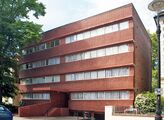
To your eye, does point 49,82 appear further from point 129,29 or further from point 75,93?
point 129,29

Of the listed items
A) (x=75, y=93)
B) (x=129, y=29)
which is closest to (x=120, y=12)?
(x=129, y=29)

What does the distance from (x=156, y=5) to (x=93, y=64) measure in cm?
2596

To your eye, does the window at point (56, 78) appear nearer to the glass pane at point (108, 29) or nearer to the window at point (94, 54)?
the window at point (94, 54)

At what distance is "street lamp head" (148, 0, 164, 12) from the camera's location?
16.5m

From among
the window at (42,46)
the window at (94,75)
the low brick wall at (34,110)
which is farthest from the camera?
the window at (42,46)

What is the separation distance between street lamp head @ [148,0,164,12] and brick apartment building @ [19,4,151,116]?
20.7 m

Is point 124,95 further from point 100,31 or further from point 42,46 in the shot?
point 42,46

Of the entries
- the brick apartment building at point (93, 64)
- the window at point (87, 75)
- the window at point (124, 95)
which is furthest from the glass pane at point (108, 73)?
the window at point (87, 75)

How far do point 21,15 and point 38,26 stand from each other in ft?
8.40

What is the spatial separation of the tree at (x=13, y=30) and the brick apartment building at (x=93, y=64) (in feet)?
13.3

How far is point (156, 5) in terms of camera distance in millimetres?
16688

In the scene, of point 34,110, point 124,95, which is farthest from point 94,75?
point 34,110

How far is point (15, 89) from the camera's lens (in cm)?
5209

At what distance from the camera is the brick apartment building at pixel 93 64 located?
1505 inches
